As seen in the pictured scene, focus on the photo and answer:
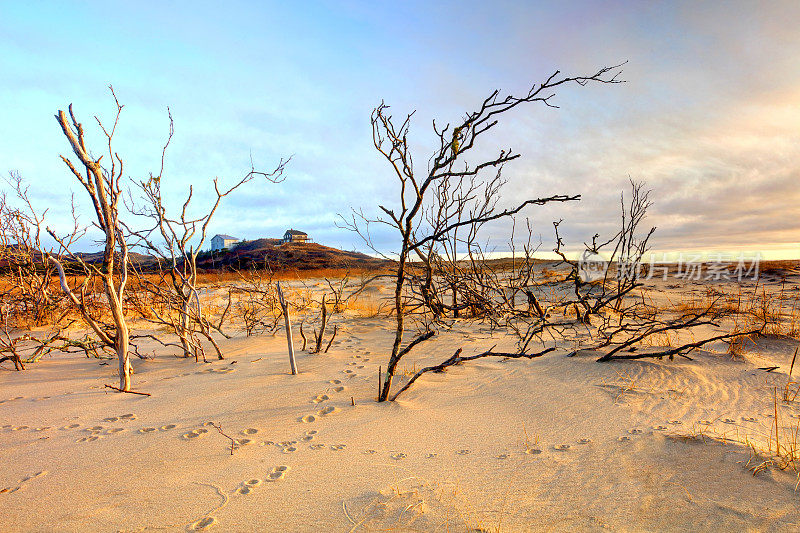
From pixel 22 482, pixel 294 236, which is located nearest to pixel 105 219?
pixel 22 482

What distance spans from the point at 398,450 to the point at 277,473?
70 cm

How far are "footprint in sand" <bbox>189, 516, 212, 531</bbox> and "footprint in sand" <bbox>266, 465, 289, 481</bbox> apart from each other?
1.16ft

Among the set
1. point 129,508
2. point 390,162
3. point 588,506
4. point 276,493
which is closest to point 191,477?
point 129,508

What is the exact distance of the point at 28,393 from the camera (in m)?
3.54

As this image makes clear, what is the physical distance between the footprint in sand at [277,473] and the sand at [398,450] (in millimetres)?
10

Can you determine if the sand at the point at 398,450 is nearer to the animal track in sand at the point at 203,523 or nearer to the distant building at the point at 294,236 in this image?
the animal track in sand at the point at 203,523

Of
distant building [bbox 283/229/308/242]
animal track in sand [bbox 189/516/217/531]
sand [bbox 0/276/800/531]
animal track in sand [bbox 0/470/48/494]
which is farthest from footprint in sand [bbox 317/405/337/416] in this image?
distant building [bbox 283/229/308/242]

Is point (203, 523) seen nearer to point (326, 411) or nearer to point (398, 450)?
point (398, 450)

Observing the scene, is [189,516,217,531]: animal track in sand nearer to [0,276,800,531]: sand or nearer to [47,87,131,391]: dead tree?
[0,276,800,531]: sand

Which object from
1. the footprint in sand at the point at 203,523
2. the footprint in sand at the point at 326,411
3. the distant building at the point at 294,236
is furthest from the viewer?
the distant building at the point at 294,236

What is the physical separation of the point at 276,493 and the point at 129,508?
64 cm

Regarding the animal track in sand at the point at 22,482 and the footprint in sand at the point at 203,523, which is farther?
the animal track in sand at the point at 22,482

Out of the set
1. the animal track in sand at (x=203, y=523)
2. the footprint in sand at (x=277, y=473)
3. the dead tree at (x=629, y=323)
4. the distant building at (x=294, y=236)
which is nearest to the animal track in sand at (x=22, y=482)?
the animal track in sand at (x=203, y=523)

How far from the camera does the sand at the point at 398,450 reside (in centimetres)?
177
